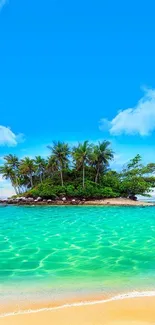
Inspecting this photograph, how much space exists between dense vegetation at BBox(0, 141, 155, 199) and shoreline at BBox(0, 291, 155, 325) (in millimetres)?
39292

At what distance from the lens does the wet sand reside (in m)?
3.98

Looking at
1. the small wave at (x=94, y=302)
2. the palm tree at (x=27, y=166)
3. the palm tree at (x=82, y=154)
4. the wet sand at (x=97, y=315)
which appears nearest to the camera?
the wet sand at (x=97, y=315)

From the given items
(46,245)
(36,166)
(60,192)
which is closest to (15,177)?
(36,166)

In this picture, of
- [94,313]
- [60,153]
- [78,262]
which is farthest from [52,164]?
[94,313]

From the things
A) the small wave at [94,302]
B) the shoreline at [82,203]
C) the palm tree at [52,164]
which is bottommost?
the small wave at [94,302]

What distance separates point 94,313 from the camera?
170 inches

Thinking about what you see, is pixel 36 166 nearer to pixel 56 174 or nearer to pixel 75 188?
pixel 56 174

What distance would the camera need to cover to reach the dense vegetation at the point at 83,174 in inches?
1758

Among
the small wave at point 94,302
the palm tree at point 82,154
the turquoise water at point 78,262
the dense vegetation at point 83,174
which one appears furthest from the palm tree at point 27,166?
the small wave at point 94,302

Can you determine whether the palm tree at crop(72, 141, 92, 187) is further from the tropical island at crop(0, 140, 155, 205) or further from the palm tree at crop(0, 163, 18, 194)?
the palm tree at crop(0, 163, 18, 194)

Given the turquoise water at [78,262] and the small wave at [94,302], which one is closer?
the small wave at [94,302]

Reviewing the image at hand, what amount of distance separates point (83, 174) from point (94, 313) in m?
40.8

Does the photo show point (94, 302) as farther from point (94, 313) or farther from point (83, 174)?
point (83, 174)

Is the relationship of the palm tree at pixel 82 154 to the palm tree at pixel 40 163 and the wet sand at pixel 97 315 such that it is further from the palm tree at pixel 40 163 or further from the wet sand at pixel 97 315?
the wet sand at pixel 97 315
